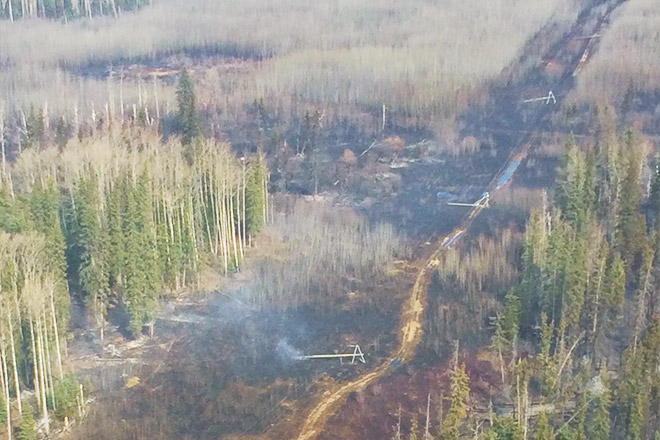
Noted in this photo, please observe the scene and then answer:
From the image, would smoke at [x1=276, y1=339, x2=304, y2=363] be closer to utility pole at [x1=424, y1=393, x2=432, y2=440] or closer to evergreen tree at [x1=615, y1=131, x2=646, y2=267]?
utility pole at [x1=424, y1=393, x2=432, y2=440]

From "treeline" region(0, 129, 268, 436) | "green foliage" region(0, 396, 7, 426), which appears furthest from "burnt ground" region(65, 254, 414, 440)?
"green foliage" region(0, 396, 7, 426)

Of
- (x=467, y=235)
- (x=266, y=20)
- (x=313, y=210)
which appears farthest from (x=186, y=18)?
(x=467, y=235)

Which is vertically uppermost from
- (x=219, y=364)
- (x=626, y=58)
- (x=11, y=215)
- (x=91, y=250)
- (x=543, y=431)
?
(x=626, y=58)

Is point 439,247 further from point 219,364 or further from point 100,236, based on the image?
point 100,236

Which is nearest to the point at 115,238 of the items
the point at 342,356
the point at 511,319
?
the point at 342,356

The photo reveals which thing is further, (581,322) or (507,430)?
(581,322)

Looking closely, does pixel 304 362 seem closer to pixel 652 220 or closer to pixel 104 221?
pixel 104 221
